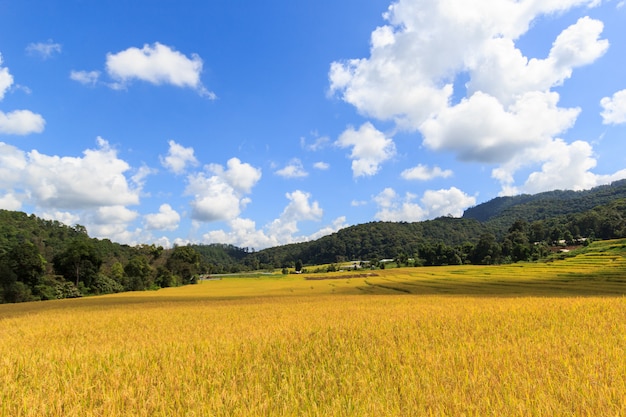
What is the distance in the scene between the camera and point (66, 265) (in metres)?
75.9

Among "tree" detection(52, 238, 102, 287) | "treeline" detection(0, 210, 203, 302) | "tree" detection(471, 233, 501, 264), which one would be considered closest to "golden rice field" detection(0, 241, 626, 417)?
"treeline" detection(0, 210, 203, 302)

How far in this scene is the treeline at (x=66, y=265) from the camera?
62594mm

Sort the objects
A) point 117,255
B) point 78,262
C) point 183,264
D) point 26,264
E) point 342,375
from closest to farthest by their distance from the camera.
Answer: point 342,375, point 26,264, point 78,262, point 183,264, point 117,255

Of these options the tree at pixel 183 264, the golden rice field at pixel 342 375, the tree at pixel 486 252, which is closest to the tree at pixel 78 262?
the tree at pixel 183 264

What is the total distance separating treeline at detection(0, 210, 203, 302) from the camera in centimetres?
6259

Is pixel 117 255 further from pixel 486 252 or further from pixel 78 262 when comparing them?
pixel 486 252

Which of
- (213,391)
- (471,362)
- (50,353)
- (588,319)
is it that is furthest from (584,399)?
(50,353)

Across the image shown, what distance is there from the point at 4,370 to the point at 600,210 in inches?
7528

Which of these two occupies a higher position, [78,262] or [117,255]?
[117,255]

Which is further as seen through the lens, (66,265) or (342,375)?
(66,265)

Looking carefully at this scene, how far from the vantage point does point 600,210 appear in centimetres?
14300

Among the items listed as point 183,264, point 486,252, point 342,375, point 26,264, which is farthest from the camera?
point 486,252

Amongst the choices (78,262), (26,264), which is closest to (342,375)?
(26,264)

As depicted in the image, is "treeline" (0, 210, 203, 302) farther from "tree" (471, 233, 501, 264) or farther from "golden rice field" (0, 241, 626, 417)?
"tree" (471, 233, 501, 264)
